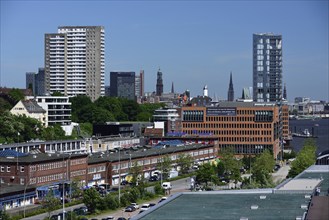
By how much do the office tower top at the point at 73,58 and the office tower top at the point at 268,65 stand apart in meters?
18.8

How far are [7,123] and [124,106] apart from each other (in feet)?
110

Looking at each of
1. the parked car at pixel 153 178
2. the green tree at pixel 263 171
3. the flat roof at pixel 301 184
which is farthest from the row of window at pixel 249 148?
the flat roof at pixel 301 184

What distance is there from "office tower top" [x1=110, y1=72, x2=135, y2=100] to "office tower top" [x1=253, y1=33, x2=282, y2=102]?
38.6 m

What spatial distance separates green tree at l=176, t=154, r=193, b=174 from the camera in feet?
146

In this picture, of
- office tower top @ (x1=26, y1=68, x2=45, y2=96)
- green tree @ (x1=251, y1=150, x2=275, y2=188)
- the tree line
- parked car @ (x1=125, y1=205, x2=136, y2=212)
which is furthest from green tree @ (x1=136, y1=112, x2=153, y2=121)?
parked car @ (x1=125, y1=205, x2=136, y2=212)

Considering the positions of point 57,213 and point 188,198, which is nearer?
point 188,198

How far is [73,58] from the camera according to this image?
304ft

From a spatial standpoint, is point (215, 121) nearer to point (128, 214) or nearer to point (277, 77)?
point (128, 214)

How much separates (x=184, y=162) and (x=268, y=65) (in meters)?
54.4

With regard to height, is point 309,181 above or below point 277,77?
below

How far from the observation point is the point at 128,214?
92.3 ft

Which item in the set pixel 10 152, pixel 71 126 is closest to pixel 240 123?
pixel 71 126

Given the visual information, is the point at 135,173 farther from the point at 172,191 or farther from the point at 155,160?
the point at 155,160

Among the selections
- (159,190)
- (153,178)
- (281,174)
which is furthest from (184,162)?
(159,190)
